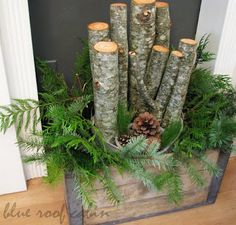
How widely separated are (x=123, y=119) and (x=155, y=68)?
19 cm

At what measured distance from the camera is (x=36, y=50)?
3.40 feet

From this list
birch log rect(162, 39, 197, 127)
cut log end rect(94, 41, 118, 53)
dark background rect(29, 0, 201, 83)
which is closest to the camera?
cut log end rect(94, 41, 118, 53)

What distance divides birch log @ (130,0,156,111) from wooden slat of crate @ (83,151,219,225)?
0.29 meters

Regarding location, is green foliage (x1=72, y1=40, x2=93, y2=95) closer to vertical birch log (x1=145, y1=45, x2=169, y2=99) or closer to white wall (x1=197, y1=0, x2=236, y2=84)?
vertical birch log (x1=145, y1=45, x2=169, y2=99)

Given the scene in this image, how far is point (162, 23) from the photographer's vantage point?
0.92m

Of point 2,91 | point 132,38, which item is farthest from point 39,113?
point 132,38

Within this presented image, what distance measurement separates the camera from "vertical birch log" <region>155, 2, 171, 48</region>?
905 millimetres

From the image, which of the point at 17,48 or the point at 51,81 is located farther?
the point at 51,81

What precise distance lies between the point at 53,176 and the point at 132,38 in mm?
444

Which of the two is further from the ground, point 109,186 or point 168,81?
point 168,81

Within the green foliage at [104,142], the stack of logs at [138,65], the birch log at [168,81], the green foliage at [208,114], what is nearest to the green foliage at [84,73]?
the green foliage at [104,142]

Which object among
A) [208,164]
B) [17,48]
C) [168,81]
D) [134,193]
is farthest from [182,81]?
[17,48]

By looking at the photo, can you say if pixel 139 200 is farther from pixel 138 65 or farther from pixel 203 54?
pixel 203 54

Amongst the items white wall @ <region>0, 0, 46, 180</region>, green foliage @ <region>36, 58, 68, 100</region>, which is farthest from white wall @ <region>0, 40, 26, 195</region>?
green foliage @ <region>36, 58, 68, 100</region>
